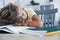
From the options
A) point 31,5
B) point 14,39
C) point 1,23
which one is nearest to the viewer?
point 14,39

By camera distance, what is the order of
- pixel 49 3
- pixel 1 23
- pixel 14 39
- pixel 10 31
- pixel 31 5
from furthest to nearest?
pixel 49 3 → pixel 31 5 → pixel 1 23 → pixel 10 31 → pixel 14 39

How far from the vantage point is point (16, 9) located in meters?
1.01

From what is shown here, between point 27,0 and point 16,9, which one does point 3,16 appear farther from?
point 27,0

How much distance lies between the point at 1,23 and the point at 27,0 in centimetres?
349

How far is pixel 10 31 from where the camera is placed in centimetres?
77

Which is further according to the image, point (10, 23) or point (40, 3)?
point (40, 3)

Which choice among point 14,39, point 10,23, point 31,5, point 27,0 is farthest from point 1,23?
point 27,0

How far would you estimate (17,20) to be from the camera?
39.5 inches

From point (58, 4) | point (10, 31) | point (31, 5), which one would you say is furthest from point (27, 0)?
point (10, 31)

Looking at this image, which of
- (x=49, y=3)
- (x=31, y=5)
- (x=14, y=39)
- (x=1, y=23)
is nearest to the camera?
(x=14, y=39)

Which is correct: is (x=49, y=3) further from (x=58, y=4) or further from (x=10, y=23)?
(x=10, y=23)

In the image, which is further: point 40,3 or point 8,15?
point 40,3

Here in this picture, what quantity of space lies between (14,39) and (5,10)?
1.46ft

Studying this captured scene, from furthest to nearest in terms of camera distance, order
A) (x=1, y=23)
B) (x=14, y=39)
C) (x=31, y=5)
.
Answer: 1. (x=31, y=5)
2. (x=1, y=23)
3. (x=14, y=39)
